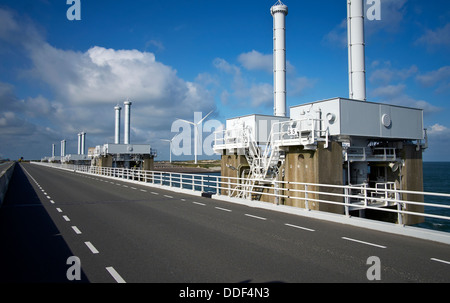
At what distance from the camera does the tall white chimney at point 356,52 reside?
2508 cm

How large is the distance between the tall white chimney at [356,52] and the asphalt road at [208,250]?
16.0 metres

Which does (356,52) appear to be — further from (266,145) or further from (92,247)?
(92,247)

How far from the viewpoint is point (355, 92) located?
82.5ft

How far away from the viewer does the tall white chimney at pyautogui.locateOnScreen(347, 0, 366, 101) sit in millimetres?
25078

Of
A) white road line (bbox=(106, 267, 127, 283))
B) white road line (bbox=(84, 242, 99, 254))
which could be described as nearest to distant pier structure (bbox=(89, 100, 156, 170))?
white road line (bbox=(84, 242, 99, 254))

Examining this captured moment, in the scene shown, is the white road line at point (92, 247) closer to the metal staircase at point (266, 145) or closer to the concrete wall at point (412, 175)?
the metal staircase at point (266, 145)

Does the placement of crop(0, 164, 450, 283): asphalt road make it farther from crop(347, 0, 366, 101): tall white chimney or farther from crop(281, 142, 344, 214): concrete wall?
crop(347, 0, 366, 101): tall white chimney

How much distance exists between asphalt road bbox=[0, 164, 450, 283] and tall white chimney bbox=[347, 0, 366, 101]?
1603 centimetres

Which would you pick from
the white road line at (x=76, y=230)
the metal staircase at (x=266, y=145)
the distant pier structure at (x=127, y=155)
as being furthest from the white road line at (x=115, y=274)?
the distant pier structure at (x=127, y=155)

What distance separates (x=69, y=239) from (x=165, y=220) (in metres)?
3.68

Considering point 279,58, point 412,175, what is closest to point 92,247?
point 412,175

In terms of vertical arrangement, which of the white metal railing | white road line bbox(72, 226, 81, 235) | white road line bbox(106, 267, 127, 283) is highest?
the white metal railing
